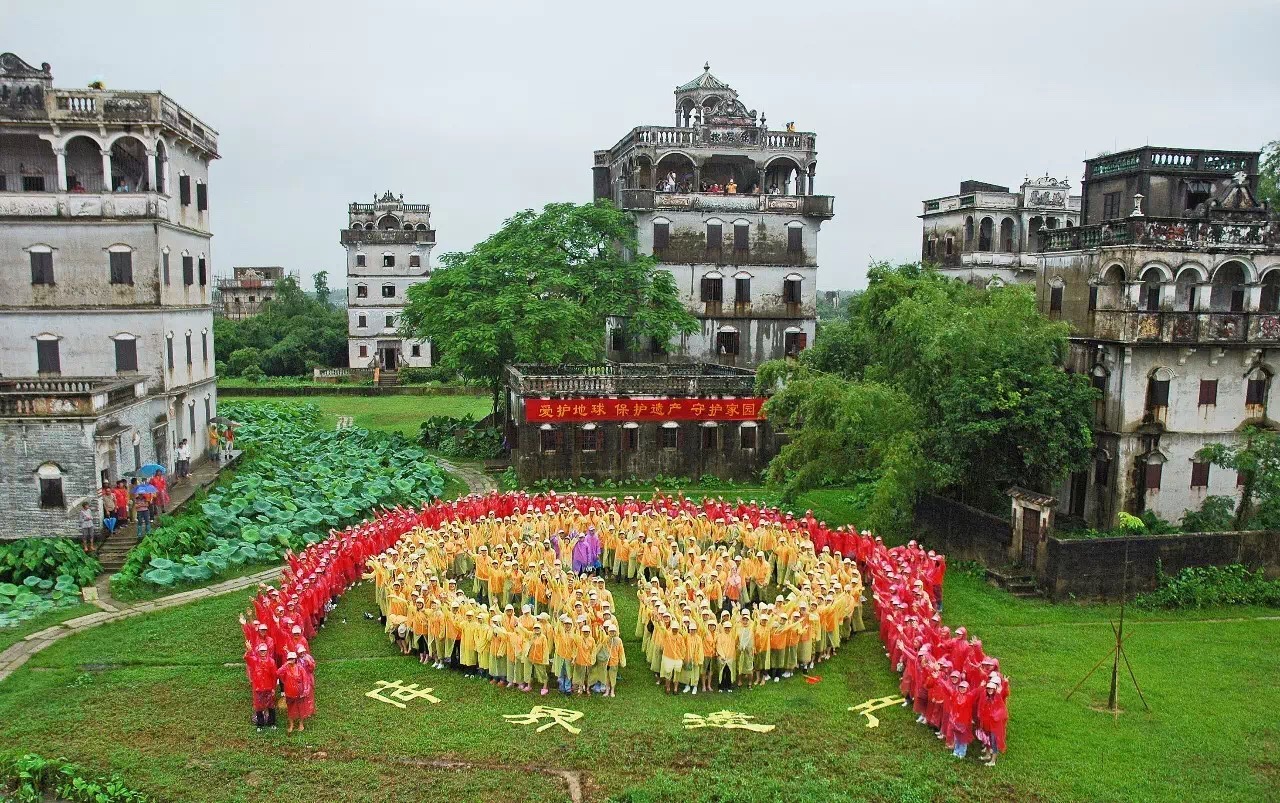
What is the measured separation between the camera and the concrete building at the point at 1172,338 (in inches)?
829

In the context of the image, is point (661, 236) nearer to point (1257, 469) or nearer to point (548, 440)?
point (548, 440)

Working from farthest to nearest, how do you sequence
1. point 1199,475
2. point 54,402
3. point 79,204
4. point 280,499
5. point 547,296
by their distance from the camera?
point 547,296 → point 79,204 → point 280,499 → point 1199,475 → point 54,402

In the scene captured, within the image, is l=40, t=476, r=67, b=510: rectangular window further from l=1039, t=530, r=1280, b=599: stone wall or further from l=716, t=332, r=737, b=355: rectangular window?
l=716, t=332, r=737, b=355: rectangular window

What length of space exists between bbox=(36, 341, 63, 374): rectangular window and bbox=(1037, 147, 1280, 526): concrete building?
2381cm

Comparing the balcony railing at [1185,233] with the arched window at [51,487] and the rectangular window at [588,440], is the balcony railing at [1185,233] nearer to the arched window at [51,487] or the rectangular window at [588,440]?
the rectangular window at [588,440]

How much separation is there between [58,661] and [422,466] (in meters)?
13.5

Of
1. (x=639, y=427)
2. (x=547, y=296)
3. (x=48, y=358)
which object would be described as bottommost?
(x=639, y=427)

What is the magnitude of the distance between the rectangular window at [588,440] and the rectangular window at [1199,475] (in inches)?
552

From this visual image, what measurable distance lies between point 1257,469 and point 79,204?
2586 cm

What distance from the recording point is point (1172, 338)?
20.9 meters

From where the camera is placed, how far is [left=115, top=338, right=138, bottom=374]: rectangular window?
79.5 ft

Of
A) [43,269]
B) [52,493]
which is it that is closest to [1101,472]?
[52,493]

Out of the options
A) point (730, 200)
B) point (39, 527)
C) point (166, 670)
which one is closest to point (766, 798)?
point (166, 670)

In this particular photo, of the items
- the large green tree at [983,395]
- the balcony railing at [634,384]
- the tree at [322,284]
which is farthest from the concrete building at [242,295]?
the large green tree at [983,395]
